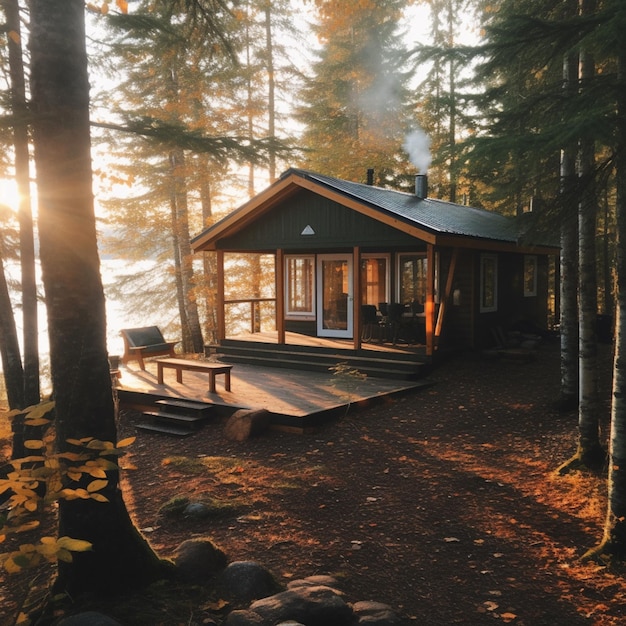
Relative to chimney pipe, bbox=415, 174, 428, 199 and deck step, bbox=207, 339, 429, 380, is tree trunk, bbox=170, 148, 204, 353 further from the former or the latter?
chimney pipe, bbox=415, 174, 428, 199

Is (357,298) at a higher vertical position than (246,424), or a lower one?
higher

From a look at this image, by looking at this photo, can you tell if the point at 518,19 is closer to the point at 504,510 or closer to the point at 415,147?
the point at 504,510

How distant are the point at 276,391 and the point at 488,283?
7.18 metres

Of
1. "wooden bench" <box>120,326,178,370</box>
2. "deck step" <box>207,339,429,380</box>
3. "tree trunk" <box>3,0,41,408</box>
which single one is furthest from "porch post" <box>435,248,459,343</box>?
"tree trunk" <box>3,0,41,408</box>

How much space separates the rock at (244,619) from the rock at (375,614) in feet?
2.08

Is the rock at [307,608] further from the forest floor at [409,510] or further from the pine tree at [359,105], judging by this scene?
the pine tree at [359,105]

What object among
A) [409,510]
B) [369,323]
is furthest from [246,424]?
[369,323]

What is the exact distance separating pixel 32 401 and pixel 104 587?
15.4 ft

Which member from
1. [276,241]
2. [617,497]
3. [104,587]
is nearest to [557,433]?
[617,497]

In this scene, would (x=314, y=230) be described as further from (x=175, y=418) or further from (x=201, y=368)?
(x=175, y=418)

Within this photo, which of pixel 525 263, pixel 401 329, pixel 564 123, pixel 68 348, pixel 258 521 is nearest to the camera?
pixel 68 348

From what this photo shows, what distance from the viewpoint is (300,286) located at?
16469mm

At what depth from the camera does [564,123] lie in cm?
452

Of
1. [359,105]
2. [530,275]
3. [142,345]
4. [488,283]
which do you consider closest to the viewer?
[142,345]
